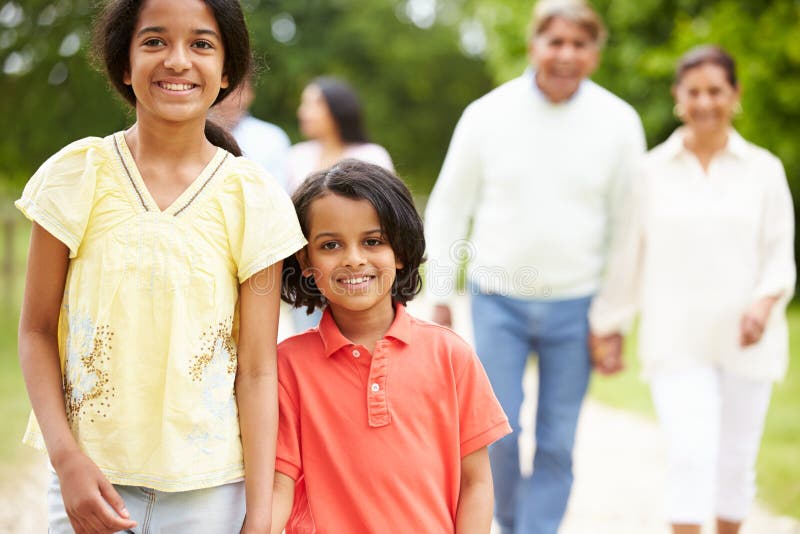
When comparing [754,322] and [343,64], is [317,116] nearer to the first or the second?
[754,322]

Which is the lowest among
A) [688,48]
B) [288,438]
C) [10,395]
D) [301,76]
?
[10,395]

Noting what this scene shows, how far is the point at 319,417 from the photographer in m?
2.42

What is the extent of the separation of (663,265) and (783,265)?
1.65 ft

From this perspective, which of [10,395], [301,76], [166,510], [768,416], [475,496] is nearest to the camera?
[166,510]

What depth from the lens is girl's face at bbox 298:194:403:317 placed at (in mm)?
2482

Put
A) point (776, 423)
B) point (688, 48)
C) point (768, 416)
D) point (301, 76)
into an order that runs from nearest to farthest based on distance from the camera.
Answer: point (776, 423)
point (768, 416)
point (688, 48)
point (301, 76)

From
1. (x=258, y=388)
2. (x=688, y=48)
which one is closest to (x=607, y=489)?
(x=258, y=388)

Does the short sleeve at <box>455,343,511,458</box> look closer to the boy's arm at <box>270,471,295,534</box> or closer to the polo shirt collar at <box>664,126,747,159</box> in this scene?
the boy's arm at <box>270,471,295,534</box>

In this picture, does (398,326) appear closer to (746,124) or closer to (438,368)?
(438,368)

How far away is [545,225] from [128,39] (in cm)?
212

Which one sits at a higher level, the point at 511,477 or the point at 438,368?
the point at 438,368

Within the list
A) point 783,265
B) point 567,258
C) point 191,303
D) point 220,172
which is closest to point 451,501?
point 191,303

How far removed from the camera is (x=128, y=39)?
219cm

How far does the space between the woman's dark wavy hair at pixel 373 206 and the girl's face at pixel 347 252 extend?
0.02 metres
